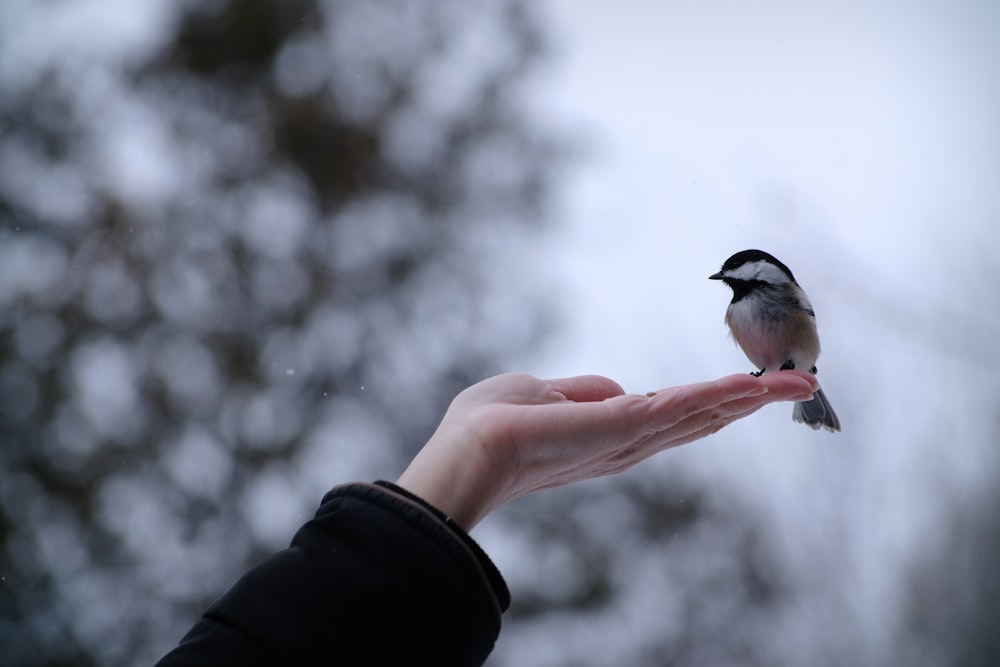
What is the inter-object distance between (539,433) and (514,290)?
1645mm

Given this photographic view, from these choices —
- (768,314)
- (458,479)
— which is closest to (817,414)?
(768,314)

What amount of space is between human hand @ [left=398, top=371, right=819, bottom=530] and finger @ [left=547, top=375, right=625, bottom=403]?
0.14 metres

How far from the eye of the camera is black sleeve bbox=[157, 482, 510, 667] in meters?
0.66

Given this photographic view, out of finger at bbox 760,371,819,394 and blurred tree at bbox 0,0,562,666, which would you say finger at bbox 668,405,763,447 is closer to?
finger at bbox 760,371,819,394

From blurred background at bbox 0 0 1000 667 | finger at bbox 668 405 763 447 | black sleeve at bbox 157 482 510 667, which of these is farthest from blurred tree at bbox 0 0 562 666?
black sleeve at bbox 157 482 510 667

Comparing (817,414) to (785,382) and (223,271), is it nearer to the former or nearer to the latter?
(785,382)

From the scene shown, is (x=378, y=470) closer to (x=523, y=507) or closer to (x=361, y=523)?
(x=523, y=507)

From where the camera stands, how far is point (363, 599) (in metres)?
0.69

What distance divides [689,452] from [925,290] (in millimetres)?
846

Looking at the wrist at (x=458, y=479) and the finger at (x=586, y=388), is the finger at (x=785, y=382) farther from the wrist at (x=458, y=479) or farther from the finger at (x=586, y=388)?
the wrist at (x=458, y=479)

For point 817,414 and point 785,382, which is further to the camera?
point 817,414

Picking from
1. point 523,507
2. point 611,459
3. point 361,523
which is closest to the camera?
point 361,523

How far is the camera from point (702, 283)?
2.26 metres

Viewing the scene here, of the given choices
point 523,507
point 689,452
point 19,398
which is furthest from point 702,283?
point 19,398
